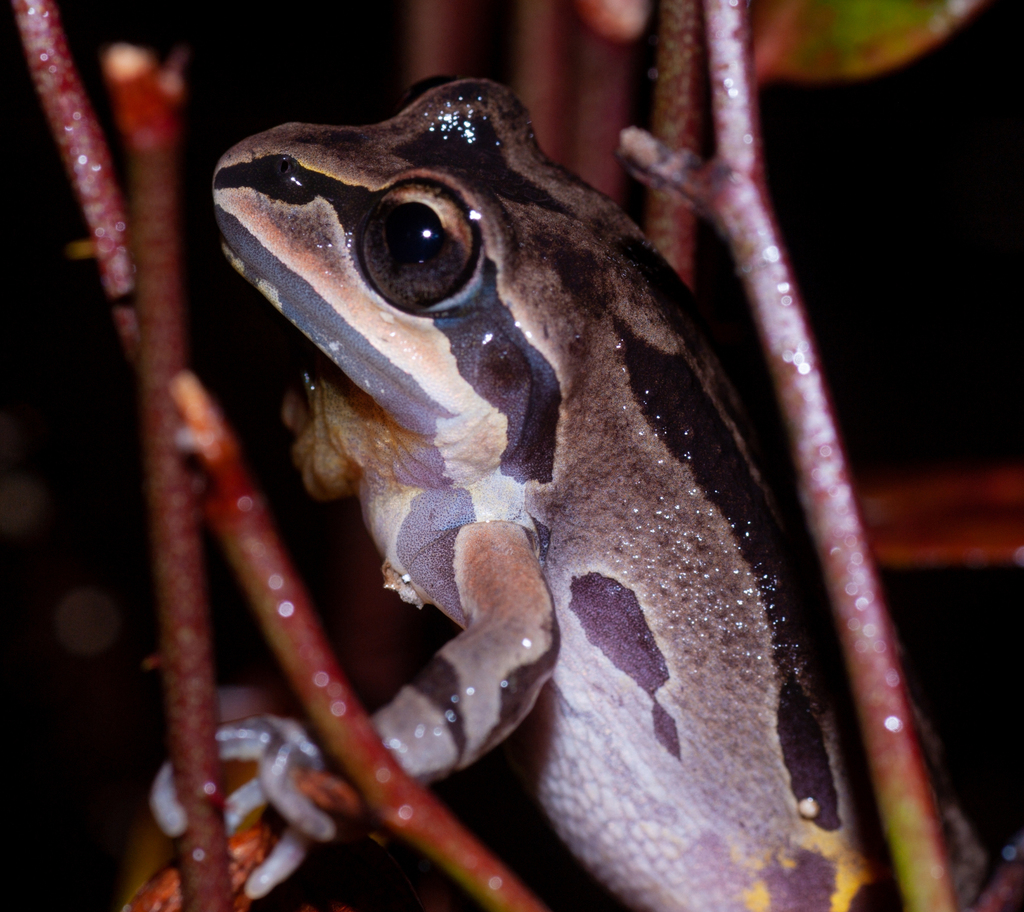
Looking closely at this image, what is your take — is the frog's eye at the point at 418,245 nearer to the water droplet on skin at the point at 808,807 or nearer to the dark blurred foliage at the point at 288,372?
the dark blurred foliage at the point at 288,372

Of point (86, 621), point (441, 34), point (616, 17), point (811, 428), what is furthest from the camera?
point (86, 621)

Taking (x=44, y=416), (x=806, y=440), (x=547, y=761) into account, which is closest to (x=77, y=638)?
(x=44, y=416)

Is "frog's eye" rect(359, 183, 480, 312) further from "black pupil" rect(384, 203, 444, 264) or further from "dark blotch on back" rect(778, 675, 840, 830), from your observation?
"dark blotch on back" rect(778, 675, 840, 830)

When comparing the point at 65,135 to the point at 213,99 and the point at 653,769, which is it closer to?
the point at 653,769

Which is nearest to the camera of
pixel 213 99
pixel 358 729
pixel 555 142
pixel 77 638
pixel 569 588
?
pixel 358 729

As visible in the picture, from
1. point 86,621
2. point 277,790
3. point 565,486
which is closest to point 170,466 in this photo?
point 277,790

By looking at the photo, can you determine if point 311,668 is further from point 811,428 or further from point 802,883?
point 802,883

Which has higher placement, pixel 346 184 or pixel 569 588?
pixel 346 184
